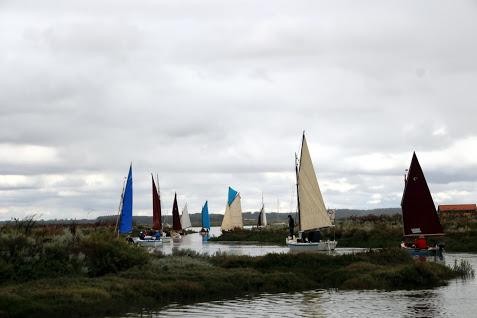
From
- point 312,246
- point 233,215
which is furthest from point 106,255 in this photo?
point 233,215

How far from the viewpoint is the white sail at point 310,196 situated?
5516 centimetres

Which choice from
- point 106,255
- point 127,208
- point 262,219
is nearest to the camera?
point 106,255

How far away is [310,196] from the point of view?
182 feet

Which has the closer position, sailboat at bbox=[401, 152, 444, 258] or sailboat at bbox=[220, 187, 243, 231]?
sailboat at bbox=[401, 152, 444, 258]

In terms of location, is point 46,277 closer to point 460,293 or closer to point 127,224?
point 460,293

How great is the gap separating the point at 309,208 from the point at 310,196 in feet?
3.38

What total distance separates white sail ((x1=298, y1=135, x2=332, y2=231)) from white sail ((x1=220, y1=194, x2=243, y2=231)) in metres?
54.0

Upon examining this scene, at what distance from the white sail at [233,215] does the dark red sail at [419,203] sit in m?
61.2

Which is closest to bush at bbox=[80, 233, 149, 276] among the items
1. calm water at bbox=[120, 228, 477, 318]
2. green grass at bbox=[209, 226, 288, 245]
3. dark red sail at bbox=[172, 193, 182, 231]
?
calm water at bbox=[120, 228, 477, 318]

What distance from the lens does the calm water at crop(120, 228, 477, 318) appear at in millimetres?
25484

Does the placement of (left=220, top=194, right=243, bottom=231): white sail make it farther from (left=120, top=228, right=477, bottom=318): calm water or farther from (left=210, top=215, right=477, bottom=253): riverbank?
(left=120, top=228, right=477, bottom=318): calm water

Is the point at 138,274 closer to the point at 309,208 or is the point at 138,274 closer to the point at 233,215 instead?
the point at 309,208

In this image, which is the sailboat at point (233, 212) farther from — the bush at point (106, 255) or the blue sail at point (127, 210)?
the bush at point (106, 255)

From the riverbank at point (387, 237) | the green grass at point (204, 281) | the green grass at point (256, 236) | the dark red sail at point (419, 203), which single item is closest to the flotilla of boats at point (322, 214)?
the dark red sail at point (419, 203)
